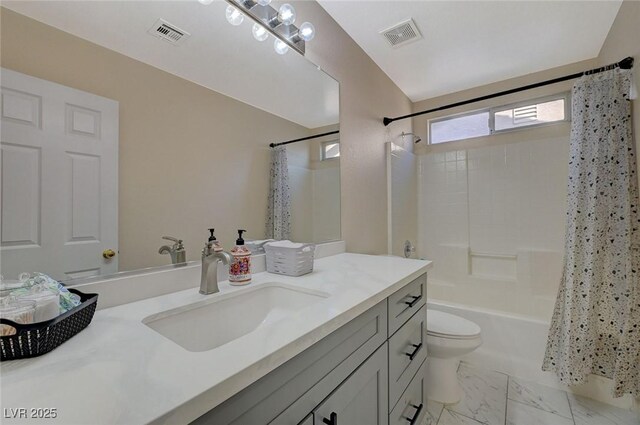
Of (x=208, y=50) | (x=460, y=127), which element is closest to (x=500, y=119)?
(x=460, y=127)

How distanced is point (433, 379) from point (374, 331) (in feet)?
3.52

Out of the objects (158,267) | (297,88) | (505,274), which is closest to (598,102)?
A: (505,274)

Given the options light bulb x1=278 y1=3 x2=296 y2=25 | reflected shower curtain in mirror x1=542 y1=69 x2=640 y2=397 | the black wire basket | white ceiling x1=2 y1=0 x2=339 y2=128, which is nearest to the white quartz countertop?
the black wire basket

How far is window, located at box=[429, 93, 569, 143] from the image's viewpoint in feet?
7.95

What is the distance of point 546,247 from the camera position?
2361 mm

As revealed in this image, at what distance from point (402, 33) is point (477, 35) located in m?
0.54

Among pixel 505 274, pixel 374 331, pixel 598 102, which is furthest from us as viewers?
pixel 505 274

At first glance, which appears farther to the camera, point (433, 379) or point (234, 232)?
point (433, 379)

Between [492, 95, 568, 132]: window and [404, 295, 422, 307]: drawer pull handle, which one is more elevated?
[492, 95, 568, 132]: window

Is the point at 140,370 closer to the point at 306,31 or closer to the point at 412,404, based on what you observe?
the point at 412,404

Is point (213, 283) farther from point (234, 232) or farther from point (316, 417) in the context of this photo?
point (316, 417)

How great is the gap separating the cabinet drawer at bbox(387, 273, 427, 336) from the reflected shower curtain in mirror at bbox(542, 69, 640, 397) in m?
0.97

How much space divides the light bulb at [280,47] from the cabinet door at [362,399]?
4.56 feet

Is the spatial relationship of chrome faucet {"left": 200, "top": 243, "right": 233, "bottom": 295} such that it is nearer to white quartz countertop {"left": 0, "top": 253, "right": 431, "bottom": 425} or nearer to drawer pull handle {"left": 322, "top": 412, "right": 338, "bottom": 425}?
white quartz countertop {"left": 0, "top": 253, "right": 431, "bottom": 425}
